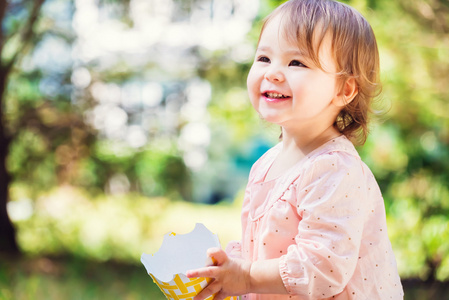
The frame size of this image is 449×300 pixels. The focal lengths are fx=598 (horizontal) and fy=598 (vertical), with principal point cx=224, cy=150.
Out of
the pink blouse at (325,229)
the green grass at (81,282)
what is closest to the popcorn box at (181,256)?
the pink blouse at (325,229)

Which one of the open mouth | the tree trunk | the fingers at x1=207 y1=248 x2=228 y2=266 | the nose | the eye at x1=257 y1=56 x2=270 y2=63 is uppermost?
the eye at x1=257 y1=56 x2=270 y2=63

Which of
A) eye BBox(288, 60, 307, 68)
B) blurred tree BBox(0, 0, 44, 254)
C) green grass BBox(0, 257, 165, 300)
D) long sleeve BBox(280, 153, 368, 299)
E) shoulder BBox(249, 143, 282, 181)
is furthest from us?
blurred tree BBox(0, 0, 44, 254)

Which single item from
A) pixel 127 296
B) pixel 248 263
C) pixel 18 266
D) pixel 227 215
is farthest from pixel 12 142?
pixel 248 263

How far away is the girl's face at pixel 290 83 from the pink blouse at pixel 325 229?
0.32 ft

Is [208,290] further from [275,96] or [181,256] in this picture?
[275,96]

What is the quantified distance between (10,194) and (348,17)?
3.64 meters

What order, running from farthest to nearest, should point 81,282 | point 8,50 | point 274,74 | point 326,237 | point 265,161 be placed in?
point 8,50 → point 81,282 → point 265,161 → point 274,74 → point 326,237

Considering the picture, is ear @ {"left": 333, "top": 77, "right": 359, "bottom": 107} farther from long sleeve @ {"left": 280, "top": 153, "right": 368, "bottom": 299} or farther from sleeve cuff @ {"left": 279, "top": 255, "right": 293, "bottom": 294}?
sleeve cuff @ {"left": 279, "top": 255, "right": 293, "bottom": 294}

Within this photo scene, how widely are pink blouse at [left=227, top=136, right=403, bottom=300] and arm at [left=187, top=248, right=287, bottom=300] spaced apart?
3 centimetres

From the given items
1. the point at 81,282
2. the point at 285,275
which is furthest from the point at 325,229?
the point at 81,282

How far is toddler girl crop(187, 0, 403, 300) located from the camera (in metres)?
1.24

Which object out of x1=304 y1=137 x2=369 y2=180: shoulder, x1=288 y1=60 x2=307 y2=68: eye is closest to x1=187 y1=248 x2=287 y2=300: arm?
x1=304 y1=137 x2=369 y2=180: shoulder

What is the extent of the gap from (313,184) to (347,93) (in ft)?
0.88

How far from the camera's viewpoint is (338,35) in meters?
1.33
